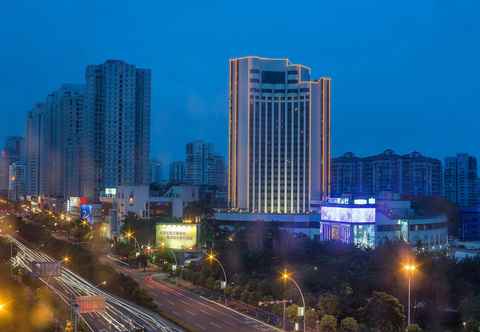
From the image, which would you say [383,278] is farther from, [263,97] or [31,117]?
[31,117]

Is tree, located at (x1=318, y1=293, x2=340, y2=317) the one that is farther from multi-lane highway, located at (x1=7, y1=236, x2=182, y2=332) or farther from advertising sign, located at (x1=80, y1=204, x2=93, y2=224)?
advertising sign, located at (x1=80, y1=204, x2=93, y2=224)

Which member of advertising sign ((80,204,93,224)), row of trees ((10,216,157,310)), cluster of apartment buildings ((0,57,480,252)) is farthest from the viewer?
advertising sign ((80,204,93,224))

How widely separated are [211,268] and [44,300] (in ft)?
39.7

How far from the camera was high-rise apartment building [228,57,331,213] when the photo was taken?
51.1 meters

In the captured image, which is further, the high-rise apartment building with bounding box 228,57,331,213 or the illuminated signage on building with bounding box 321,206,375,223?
the high-rise apartment building with bounding box 228,57,331,213

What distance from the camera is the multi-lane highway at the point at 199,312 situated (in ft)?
71.0

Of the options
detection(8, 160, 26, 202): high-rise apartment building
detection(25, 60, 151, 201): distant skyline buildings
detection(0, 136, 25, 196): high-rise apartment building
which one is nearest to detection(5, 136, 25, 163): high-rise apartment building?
detection(0, 136, 25, 196): high-rise apartment building

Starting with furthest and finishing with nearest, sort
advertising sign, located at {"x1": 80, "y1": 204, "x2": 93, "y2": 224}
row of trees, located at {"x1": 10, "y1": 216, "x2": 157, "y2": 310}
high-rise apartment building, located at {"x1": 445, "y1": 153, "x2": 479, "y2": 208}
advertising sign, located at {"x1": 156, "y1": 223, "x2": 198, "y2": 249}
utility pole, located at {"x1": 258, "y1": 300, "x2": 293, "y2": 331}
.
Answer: high-rise apartment building, located at {"x1": 445, "y1": 153, "x2": 479, "y2": 208}, advertising sign, located at {"x1": 80, "y1": 204, "x2": 93, "y2": 224}, advertising sign, located at {"x1": 156, "y1": 223, "x2": 198, "y2": 249}, row of trees, located at {"x1": 10, "y1": 216, "x2": 157, "y2": 310}, utility pole, located at {"x1": 258, "y1": 300, "x2": 293, "y2": 331}

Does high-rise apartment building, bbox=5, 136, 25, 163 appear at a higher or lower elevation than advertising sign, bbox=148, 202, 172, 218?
higher

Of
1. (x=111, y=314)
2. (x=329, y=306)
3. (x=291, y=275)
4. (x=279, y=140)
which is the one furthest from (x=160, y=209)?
(x=329, y=306)

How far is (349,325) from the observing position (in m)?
20.3

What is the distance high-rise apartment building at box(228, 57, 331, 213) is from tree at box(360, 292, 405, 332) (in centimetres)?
2960

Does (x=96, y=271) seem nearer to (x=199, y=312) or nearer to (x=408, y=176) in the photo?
(x=199, y=312)

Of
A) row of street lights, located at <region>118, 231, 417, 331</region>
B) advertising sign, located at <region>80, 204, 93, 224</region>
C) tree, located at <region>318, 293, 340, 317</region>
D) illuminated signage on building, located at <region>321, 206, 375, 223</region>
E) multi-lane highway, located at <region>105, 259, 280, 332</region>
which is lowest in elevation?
multi-lane highway, located at <region>105, 259, 280, 332</region>
